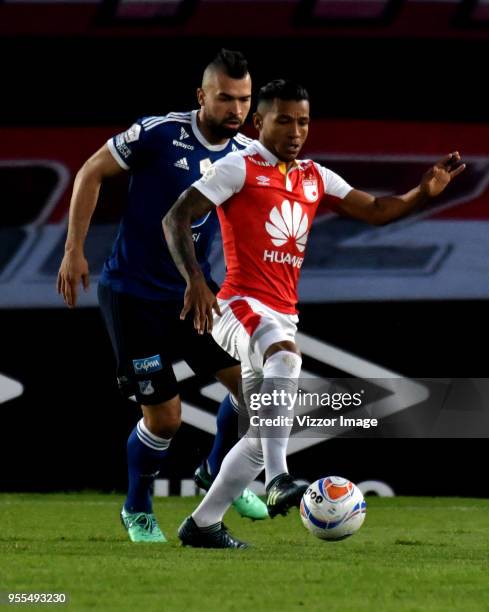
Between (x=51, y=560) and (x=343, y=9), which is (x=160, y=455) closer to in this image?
(x=51, y=560)

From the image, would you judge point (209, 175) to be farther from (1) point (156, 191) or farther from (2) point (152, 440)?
(2) point (152, 440)

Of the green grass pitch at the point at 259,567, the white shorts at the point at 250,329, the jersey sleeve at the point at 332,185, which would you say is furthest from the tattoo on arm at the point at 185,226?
the green grass pitch at the point at 259,567

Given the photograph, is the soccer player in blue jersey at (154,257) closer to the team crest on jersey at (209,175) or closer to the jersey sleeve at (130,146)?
the jersey sleeve at (130,146)

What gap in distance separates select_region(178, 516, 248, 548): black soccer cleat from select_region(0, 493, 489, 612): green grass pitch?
0.09m

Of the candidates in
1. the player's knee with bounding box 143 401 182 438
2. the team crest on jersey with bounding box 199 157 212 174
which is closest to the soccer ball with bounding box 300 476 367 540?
the player's knee with bounding box 143 401 182 438

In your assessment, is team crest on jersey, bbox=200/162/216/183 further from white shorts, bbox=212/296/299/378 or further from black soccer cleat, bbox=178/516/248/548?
black soccer cleat, bbox=178/516/248/548

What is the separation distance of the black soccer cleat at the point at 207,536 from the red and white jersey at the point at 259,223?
0.83 metres

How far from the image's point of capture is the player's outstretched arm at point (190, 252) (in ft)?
16.4

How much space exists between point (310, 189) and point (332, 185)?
5.5 inches

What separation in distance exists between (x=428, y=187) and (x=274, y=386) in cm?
107

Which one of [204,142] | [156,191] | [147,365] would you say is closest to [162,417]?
[147,365]

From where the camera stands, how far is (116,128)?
27.2ft

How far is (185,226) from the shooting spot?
5191 millimetres

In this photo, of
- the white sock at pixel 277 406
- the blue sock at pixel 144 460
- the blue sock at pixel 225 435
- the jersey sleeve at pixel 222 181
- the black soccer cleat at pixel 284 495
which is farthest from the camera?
the blue sock at pixel 225 435
